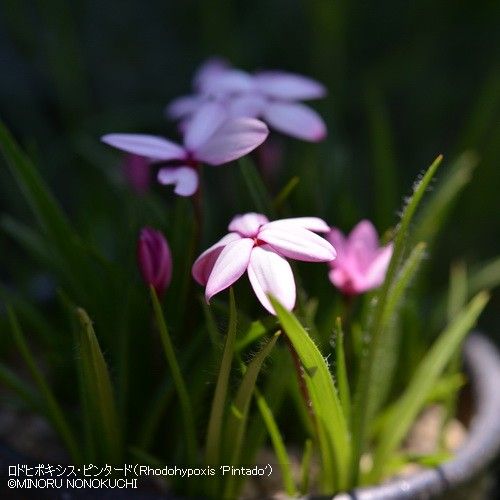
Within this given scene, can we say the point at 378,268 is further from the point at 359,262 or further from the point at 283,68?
the point at 283,68

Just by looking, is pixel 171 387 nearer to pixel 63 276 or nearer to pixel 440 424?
pixel 63 276

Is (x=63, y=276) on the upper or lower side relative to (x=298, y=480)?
upper

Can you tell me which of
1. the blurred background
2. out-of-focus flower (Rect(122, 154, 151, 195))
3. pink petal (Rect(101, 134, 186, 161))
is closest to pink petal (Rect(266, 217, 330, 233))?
pink petal (Rect(101, 134, 186, 161))

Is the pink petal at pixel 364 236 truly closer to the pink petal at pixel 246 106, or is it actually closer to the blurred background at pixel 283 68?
the pink petal at pixel 246 106

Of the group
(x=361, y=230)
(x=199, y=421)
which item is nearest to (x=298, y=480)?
(x=199, y=421)

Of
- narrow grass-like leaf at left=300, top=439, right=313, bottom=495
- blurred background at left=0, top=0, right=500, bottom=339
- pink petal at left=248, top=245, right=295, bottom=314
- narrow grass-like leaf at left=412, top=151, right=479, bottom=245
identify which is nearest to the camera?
pink petal at left=248, top=245, right=295, bottom=314

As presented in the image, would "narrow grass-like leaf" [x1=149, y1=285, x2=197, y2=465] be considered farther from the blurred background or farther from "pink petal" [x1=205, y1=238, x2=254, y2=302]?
the blurred background

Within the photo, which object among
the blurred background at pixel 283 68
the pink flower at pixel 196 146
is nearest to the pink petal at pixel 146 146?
the pink flower at pixel 196 146
